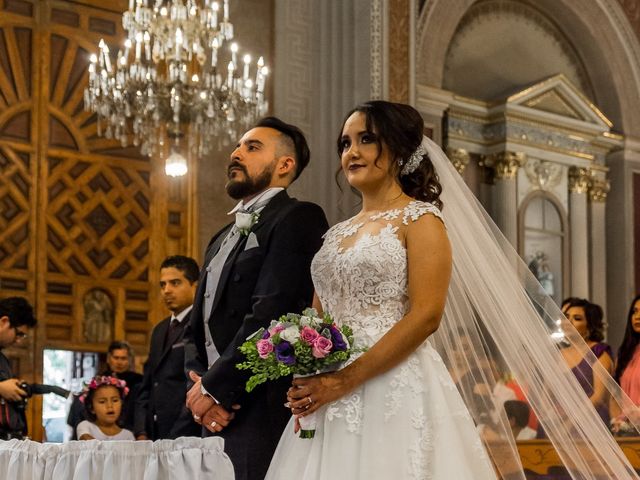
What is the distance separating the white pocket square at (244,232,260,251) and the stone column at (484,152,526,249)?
8869 mm

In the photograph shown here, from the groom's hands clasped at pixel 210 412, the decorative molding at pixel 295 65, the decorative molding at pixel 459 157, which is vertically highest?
the decorative molding at pixel 295 65

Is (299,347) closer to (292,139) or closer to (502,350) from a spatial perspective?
(502,350)

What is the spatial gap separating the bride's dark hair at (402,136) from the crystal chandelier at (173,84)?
466 cm

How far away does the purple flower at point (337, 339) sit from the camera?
10.9ft

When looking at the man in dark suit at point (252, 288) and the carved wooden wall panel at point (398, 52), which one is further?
the carved wooden wall panel at point (398, 52)

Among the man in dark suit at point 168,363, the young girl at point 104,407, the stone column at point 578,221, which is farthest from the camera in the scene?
the stone column at point 578,221

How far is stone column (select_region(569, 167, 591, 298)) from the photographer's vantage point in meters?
13.4

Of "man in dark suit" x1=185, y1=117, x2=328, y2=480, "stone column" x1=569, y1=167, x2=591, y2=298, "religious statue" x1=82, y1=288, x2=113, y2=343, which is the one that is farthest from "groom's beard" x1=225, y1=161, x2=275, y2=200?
"stone column" x1=569, y1=167, x2=591, y2=298

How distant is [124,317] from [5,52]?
7.80ft

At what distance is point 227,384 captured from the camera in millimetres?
3758

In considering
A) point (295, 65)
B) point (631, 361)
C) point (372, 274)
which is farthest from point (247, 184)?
point (295, 65)

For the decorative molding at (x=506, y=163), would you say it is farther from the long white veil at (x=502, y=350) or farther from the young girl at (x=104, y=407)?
the long white veil at (x=502, y=350)

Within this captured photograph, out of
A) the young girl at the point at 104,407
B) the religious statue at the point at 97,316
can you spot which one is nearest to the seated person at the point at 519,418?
the young girl at the point at 104,407

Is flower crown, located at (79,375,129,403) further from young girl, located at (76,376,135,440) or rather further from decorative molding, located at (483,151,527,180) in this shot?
decorative molding, located at (483,151,527,180)
